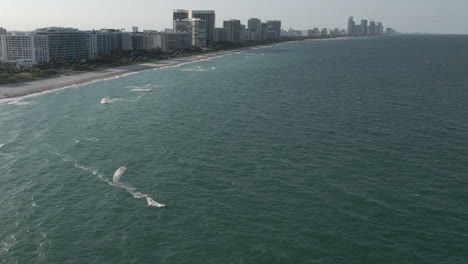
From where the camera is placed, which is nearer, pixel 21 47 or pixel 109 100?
pixel 109 100

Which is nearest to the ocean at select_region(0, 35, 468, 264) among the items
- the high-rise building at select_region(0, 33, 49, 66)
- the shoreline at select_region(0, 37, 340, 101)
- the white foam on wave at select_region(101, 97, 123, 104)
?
the white foam on wave at select_region(101, 97, 123, 104)

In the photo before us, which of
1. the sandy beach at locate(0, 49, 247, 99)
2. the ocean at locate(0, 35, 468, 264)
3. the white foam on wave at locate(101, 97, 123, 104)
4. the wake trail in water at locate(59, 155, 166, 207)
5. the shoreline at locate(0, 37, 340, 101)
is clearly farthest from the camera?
the sandy beach at locate(0, 49, 247, 99)

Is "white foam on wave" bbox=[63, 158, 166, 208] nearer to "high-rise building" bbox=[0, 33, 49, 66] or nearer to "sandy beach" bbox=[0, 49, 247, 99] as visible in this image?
"sandy beach" bbox=[0, 49, 247, 99]

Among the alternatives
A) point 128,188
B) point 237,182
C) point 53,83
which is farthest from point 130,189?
point 53,83

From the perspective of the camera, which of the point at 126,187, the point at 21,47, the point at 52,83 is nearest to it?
the point at 126,187

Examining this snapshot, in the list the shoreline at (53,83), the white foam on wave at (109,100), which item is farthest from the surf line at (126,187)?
Answer: the shoreline at (53,83)

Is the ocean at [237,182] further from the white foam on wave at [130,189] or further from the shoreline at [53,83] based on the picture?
A: the shoreline at [53,83]

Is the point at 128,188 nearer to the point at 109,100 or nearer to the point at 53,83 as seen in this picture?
the point at 109,100

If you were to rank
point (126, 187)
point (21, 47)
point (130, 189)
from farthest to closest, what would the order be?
point (21, 47) < point (126, 187) < point (130, 189)

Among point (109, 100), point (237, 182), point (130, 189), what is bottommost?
point (130, 189)
